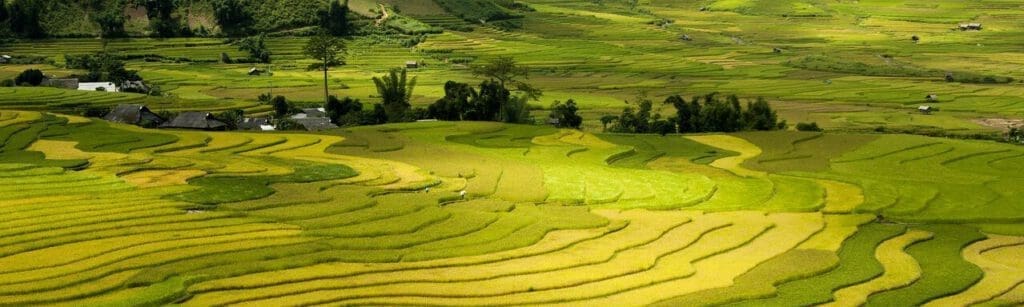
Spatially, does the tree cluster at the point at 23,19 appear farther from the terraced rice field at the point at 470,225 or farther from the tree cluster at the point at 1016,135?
the tree cluster at the point at 1016,135

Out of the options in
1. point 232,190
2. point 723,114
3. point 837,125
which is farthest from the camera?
point 837,125

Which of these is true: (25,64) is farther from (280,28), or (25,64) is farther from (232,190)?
(232,190)

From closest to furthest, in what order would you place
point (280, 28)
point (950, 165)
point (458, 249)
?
point (458, 249) → point (950, 165) → point (280, 28)

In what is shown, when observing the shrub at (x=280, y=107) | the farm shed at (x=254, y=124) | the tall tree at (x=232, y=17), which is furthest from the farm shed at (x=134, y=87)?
the tall tree at (x=232, y=17)

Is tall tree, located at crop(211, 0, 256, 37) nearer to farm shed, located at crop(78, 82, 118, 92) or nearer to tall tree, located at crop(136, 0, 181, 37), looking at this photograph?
tall tree, located at crop(136, 0, 181, 37)

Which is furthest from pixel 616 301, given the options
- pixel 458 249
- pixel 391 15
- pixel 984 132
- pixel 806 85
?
pixel 391 15

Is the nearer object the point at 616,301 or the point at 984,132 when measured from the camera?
the point at 616,301

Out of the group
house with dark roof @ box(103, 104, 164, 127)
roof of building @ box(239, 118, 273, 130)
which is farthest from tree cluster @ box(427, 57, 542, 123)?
house with dark roof @ box(103, 104, 164, 127)

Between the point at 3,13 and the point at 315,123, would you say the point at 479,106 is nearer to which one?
the point at 315,123
